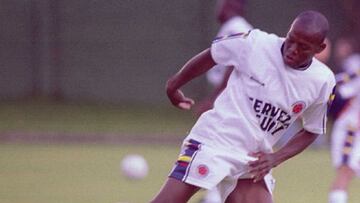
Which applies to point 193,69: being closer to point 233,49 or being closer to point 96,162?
point 233,49

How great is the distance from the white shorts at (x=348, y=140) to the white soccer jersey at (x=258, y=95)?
387 centimetres

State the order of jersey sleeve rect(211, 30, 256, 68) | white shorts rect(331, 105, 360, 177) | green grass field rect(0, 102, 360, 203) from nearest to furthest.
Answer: jersey sleeve rect(211, 30, 256, 68) < white shorts rect(331, 105, 360, 177) < green grass field rect(0, 102, 360, 203)

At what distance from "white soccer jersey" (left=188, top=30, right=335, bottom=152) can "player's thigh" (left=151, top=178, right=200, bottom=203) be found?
0.33m

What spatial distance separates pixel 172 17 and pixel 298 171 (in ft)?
28.3

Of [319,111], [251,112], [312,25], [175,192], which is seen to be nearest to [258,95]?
[251,112]

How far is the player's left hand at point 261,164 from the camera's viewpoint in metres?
7.88

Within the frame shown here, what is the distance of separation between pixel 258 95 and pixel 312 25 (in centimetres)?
58

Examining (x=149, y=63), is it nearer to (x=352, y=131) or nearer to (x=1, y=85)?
(x=1, y=85)

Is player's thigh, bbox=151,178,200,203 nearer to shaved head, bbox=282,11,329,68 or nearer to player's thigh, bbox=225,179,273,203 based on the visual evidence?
player's thigh, bbox=225,179,273,203

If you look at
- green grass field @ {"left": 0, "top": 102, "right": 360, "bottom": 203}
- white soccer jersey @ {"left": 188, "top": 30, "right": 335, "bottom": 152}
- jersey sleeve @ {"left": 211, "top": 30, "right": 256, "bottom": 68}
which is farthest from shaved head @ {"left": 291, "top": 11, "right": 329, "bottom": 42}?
green grass field @ {"left": 0, "top": 102, "right": 360, "bottom": 203}

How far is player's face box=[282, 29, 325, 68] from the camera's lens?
7691 millimetres

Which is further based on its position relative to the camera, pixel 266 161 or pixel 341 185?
pixel 341 185

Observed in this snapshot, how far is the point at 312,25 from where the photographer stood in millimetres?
7727

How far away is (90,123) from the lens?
20.3 metres
